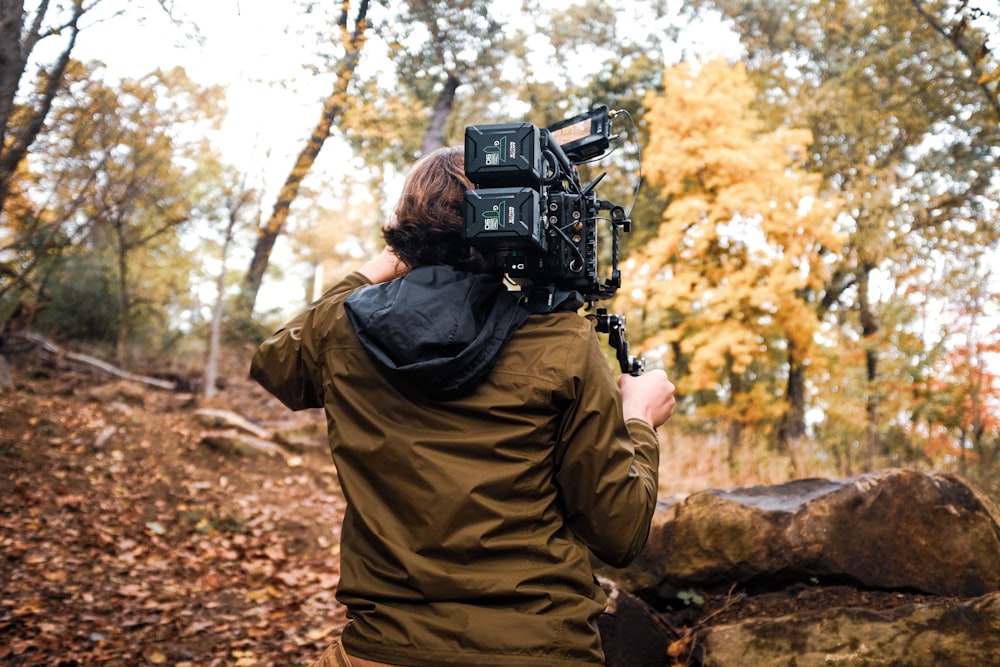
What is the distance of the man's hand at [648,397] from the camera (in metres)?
1.75

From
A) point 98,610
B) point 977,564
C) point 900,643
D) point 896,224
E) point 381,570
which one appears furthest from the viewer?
point 896,224

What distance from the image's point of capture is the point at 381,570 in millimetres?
→ 1421

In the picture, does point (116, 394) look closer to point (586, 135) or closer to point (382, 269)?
point (382, 269)

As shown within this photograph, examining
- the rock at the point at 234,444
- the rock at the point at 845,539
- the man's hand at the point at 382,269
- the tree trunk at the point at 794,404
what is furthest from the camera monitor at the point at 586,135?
the tree trunk at the point at 794,404

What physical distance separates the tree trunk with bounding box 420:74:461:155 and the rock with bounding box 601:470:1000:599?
7447 millimetres

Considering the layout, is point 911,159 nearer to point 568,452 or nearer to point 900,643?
point 900,643

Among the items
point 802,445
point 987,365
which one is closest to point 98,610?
point 802,445

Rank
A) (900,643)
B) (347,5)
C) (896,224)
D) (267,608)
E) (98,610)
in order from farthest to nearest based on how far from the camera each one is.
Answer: (896,224) < (347,5) < (267,608) < (98,610) < (900,643)

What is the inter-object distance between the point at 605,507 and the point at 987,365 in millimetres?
13037

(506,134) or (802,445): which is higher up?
(506,134)

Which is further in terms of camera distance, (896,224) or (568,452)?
(896,224)

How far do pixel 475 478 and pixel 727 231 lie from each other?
12.0 m

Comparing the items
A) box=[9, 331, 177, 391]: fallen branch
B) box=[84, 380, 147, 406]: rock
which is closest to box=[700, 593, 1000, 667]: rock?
box=[84, 380, 147, 406]: rock

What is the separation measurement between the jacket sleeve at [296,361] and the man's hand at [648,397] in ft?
2.41
